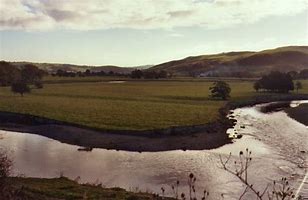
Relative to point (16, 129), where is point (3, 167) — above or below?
above

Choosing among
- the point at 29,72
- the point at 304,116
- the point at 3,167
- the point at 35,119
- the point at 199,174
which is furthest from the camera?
the point at 29,72

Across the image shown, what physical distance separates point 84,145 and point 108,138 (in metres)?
3.10

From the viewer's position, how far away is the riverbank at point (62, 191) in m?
21.5

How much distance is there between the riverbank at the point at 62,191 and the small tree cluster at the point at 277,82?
90.5m

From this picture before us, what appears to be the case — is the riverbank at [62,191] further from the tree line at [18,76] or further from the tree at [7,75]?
the tree at [7,75]

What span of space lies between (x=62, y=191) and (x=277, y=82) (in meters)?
93.6

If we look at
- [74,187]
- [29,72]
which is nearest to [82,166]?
[74,187]

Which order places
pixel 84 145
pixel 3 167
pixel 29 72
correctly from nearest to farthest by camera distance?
pixel 3 167
pixel 84 145
pixel 29 72

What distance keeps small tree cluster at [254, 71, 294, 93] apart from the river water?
59.4m

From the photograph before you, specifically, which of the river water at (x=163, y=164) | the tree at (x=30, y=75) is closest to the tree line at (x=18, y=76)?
the tree at (x=30, y=75)

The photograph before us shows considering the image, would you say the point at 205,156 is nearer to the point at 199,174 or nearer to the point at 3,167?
the point at 199,174

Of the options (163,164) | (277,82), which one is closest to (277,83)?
(277,82)

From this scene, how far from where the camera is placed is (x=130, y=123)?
169 ft

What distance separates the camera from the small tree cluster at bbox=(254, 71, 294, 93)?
10762 cm
